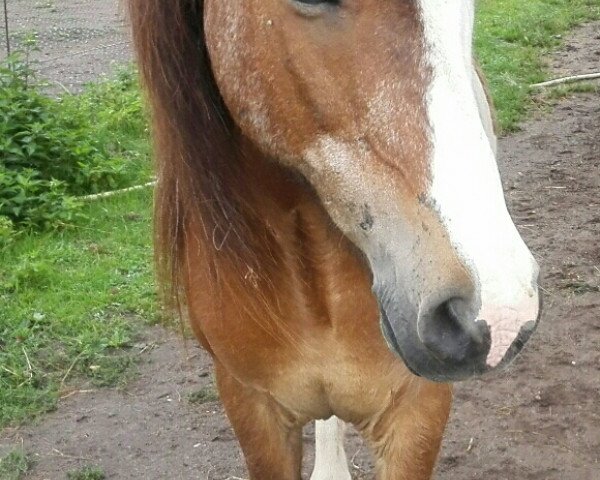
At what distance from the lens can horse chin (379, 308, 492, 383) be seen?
1253 millimetres

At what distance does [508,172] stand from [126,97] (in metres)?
2.55

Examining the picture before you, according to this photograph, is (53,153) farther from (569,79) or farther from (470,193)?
(569,79)

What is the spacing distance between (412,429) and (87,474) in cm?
139

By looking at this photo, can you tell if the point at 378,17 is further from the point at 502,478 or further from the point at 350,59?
the point at 502,478

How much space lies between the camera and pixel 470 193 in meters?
1.17

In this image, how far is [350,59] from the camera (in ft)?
4.22

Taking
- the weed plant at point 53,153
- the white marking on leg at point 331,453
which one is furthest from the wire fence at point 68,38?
the white marking on leg at point 331,453

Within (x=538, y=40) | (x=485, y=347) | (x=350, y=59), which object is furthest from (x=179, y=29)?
(x=538, y=40)

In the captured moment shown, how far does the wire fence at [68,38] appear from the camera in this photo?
22.0 ft

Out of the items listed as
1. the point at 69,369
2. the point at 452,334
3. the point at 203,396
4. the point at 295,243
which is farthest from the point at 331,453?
the point at 452,334

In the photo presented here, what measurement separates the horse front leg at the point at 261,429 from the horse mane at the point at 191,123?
1.75 feet

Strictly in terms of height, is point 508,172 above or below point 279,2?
below

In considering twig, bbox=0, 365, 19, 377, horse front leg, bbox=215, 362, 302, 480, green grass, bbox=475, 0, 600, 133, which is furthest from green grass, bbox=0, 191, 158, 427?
green grass, bbox=475, 0, 600, 133

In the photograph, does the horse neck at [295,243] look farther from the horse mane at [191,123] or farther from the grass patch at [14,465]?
the grass patch at [14,465]
